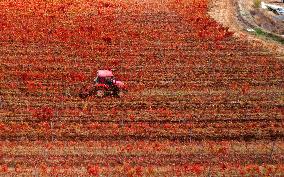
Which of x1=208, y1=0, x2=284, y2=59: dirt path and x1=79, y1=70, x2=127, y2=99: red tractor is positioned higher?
x1=208, y1=0, x2=284, y2=59: dirt path

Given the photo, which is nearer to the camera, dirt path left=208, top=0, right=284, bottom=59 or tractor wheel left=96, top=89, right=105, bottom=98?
tractor wheel left=96, top=89, right=105, bottom=98

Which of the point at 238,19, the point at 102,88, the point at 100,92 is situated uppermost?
the point at 238,19

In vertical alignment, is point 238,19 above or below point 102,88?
above

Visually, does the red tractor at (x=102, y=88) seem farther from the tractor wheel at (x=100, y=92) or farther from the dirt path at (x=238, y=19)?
the dirt path at (x=238, y=19)

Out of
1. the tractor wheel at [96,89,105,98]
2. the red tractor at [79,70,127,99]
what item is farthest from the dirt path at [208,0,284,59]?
the tractor wheel at [96,89,105,98]

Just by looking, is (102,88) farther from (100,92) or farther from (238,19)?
(238,19)

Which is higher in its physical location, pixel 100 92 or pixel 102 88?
pixel 102 88

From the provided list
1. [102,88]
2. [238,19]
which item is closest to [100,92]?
[102,88]

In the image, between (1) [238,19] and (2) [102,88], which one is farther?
(1) [238,19]

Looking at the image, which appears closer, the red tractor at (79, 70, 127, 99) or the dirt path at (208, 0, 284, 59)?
the red tractor at (79, 70, 127, 99)

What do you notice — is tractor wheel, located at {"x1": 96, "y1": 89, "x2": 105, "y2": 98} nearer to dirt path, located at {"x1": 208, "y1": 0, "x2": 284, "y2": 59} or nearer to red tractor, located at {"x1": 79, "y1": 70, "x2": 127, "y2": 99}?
red tractor, located at {"x1": 79, "y1": 70, "x2": 127, "y2": 99}
